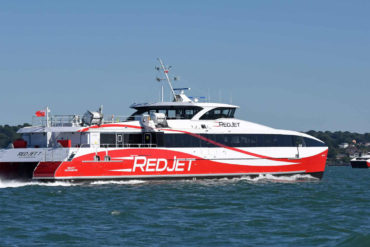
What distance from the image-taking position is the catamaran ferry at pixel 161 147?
2836 cm

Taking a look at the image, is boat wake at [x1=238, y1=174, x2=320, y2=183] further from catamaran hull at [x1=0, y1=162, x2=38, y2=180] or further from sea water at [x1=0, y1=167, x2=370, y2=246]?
catamaran hull at [x1=0, y1=162, x2=38, y2=180]

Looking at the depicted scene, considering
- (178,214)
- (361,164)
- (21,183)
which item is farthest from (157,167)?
(361,164)

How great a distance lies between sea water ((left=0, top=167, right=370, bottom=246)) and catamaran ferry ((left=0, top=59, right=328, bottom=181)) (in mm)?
831

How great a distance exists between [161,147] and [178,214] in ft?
34.6

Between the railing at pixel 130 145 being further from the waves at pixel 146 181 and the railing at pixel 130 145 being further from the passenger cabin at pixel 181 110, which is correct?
the passenger cabin at pixel 181 110

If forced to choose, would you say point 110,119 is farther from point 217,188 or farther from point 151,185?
point 217,188

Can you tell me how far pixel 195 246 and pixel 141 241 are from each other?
1454 millimetres

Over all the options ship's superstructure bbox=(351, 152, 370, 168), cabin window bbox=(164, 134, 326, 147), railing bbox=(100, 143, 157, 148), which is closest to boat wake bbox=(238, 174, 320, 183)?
cabin window bbox=(164, 134, 326, 147)

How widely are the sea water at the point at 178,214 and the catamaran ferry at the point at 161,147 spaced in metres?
0.83

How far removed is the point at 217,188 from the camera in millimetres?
28734

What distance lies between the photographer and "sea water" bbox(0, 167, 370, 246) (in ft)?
53.0

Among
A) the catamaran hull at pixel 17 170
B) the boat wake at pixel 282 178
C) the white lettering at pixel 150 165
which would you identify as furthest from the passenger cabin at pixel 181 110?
the catamaran hull at pixel 17 170

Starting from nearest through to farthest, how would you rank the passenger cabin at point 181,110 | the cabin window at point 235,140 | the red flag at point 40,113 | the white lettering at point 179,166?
the red flag at point 40,113 < the white lettering at point 179,166 < the cabin window at point 235,140 < the passenger cabin at point 181,110

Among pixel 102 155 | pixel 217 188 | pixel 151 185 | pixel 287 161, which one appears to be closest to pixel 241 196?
pixel 217 188
